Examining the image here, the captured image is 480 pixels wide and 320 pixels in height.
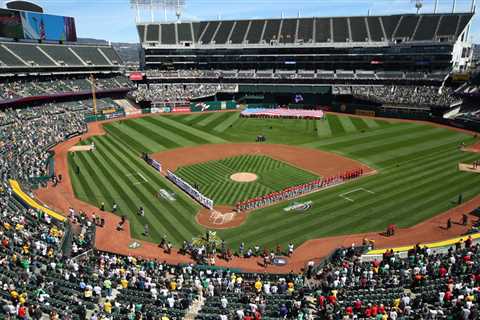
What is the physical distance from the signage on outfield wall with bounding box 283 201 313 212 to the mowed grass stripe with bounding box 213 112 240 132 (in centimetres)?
3557

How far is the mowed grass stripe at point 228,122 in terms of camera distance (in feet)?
229

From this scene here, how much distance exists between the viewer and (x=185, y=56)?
99812mm

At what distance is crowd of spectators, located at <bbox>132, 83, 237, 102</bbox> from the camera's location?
90.3 m

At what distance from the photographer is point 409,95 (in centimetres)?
7644

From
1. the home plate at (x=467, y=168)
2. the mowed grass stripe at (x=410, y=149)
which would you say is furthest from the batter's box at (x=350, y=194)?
the home plate at (x=467, y=168)

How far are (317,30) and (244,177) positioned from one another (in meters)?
64.0

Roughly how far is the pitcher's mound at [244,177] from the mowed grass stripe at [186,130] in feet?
57.4

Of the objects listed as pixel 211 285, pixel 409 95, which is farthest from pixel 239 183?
pixel 409 95

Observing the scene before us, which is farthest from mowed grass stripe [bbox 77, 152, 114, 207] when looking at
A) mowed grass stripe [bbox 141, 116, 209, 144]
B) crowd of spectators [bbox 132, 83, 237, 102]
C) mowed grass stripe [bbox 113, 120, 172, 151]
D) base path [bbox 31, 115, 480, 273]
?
crowd of spectators [bbox 132, 83, 237, 102]

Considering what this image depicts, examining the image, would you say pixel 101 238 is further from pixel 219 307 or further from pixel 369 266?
pixel 369 266

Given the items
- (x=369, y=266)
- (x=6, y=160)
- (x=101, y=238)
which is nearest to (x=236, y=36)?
(x=6, y=160)

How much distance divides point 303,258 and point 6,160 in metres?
35.6

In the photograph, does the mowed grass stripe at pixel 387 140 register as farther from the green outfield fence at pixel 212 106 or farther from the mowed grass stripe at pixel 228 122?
the green outfield fence at pixel 212 106

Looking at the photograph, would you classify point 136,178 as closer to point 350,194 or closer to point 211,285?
point 350,194
